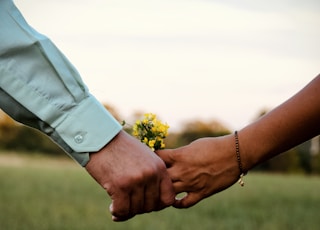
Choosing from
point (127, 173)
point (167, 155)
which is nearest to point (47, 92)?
point (127, 173)

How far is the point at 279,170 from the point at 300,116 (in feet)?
123

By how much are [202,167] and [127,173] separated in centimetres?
76

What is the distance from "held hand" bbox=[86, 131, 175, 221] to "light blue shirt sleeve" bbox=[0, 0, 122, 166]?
6 centimetres

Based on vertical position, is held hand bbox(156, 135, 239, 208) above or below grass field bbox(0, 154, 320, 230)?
above

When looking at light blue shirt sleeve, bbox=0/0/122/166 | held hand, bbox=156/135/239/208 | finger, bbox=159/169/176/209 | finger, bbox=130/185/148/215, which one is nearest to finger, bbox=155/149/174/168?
held hand, bbox=156/135/239/208

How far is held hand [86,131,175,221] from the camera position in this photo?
258cm

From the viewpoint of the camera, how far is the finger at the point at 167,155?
125 inches

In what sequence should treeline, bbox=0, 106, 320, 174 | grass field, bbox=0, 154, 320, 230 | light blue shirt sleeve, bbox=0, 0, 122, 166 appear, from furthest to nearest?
treeline, bbox=0, 106, 320, 174, grass field, bbox=0, 154, 320, 230, light blue shirt sleeve, bbox=0, 0, 122, 166

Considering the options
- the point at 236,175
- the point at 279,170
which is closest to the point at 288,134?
the point at 236,175

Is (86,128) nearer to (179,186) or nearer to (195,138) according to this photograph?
(179,186)

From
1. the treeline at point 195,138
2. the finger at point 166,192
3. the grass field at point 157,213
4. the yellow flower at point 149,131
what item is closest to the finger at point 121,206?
the finger at point 166,192

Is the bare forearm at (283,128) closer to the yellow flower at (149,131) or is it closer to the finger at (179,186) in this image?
the finger at (179,186)

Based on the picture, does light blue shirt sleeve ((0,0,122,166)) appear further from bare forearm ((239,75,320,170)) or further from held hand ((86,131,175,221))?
bare forearm ((239,75,320,170))

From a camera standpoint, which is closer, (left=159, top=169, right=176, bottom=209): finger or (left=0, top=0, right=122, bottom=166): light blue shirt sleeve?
(left=0, top=0, right=122, bottom=166): light blue shirt sleeve
